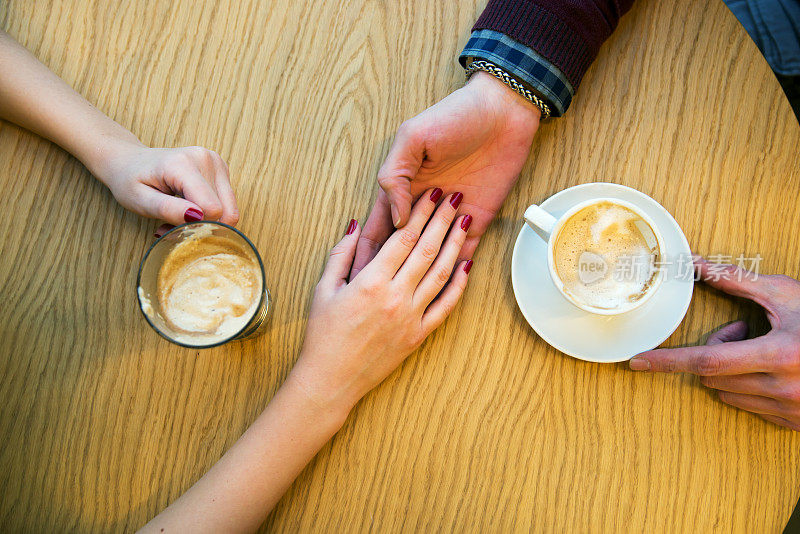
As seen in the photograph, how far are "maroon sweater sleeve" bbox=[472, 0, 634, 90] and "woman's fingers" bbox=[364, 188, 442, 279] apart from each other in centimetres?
35

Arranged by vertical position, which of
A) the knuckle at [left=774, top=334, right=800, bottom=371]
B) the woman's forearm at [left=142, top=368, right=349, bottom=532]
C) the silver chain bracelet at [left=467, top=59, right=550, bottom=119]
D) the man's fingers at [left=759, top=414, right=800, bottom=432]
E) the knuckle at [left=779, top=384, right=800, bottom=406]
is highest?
the silver chain bracelet at [left=467, top=59, right=550, bottom=119]

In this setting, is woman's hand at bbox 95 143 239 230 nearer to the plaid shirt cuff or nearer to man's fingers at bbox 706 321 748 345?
the plaid shirt cuff

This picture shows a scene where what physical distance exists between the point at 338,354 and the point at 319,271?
19cm

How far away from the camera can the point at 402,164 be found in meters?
0.94

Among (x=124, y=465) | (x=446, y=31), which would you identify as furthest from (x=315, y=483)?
(x=446, y=31)

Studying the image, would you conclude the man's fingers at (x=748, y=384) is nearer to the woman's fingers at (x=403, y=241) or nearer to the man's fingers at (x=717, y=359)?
the man's fingers at (x=717, y=359)

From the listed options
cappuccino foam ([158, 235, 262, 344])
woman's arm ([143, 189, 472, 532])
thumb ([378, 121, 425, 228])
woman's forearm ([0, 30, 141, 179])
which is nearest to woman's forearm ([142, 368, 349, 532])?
woman's arm ([143, 189, 472, 532])

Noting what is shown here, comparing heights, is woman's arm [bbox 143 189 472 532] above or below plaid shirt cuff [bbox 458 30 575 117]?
below

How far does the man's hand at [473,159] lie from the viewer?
97 centimetres

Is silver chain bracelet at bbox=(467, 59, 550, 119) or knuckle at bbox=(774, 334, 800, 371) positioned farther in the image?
silver chain bracelet at bbox=(467, 59, 550, 119)

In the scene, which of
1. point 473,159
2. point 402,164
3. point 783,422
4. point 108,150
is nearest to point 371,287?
point 402,164

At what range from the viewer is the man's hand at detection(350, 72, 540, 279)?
971mm

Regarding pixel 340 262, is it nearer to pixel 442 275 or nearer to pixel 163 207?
pixel 442 275

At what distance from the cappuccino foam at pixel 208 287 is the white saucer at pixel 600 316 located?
52 cm
